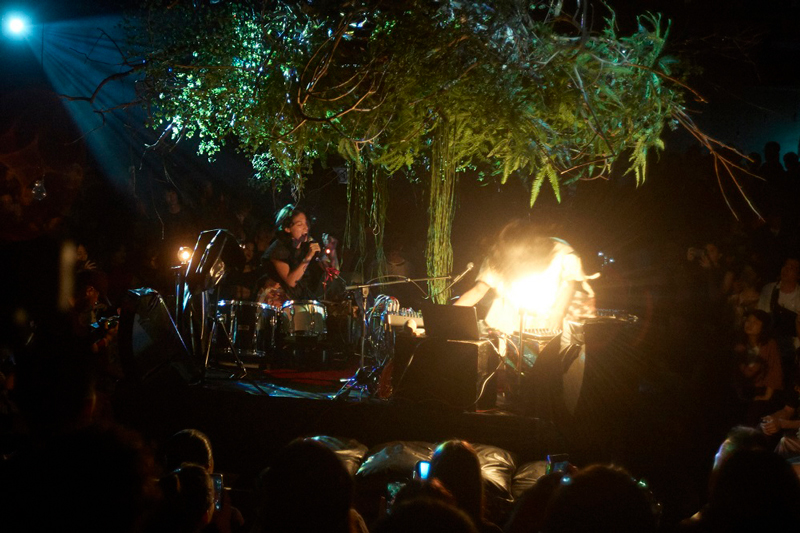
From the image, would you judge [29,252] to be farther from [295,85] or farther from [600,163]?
[600,163]

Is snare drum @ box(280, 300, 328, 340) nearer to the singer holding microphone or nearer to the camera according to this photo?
the singer holding microphone

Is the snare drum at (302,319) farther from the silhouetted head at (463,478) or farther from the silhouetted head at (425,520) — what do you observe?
the silhouetted head at (425,520)

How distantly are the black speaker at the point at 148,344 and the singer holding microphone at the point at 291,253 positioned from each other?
182 cm

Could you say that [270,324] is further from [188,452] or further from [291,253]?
[188,452]

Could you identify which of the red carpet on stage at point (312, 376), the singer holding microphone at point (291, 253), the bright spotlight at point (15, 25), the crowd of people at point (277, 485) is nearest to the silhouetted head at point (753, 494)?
the crowd of people at point (277, 485)

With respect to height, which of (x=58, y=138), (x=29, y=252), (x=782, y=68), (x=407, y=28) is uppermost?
(x=782, y=68)

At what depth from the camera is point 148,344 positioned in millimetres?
6070

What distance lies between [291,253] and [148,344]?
7.97ft


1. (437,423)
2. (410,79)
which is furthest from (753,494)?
(437,423)

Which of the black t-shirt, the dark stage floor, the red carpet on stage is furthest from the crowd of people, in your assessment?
the black t-shirt

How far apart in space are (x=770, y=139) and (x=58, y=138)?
11296mm

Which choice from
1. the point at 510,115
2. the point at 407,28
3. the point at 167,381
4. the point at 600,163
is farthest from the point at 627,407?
the point at 167,381

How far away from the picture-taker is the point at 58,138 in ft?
32.4

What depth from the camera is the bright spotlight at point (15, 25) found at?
8.66m
